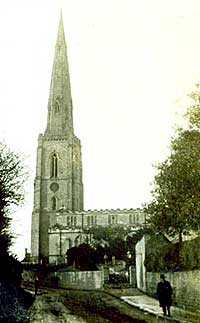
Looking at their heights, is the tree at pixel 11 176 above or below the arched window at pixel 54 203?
below

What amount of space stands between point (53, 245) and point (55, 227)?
331 centimetres

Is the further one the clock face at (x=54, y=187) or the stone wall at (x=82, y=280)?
the clock face at (x=54, y=187)

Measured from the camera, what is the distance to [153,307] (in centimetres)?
2138

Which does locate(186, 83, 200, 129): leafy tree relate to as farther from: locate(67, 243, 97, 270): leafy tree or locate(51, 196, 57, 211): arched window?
locate(51, 196, 57, 211): arched window

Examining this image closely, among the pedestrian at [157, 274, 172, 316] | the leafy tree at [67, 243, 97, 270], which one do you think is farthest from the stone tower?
the pedestrian at [157, 274, 172, 316]

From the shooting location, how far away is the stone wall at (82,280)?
4359cm

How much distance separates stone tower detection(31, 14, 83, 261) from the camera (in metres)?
88.6

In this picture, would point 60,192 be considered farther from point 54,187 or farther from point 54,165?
A: point 54,165

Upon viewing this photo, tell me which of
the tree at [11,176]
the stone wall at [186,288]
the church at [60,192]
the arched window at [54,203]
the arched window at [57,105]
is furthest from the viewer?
the arched window at [57,105]

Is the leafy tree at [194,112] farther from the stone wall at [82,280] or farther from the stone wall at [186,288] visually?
the stone wall at [82,280]

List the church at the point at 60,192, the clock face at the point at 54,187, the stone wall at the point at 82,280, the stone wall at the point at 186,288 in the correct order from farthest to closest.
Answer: the clock face at the point at 54,187 → the church at the point at 60,192 → the stone wall at the point at 82,280 → the stone wall at the point at 186,288

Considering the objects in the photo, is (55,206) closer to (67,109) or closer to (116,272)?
(67,109)

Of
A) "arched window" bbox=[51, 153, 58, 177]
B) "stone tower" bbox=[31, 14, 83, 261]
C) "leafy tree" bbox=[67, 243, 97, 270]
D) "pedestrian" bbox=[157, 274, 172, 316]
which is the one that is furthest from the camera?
"arched window" bbox=[51, 153, 58, 177]

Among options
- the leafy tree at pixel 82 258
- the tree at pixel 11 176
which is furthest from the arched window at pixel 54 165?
the tree at pixel 11 176
